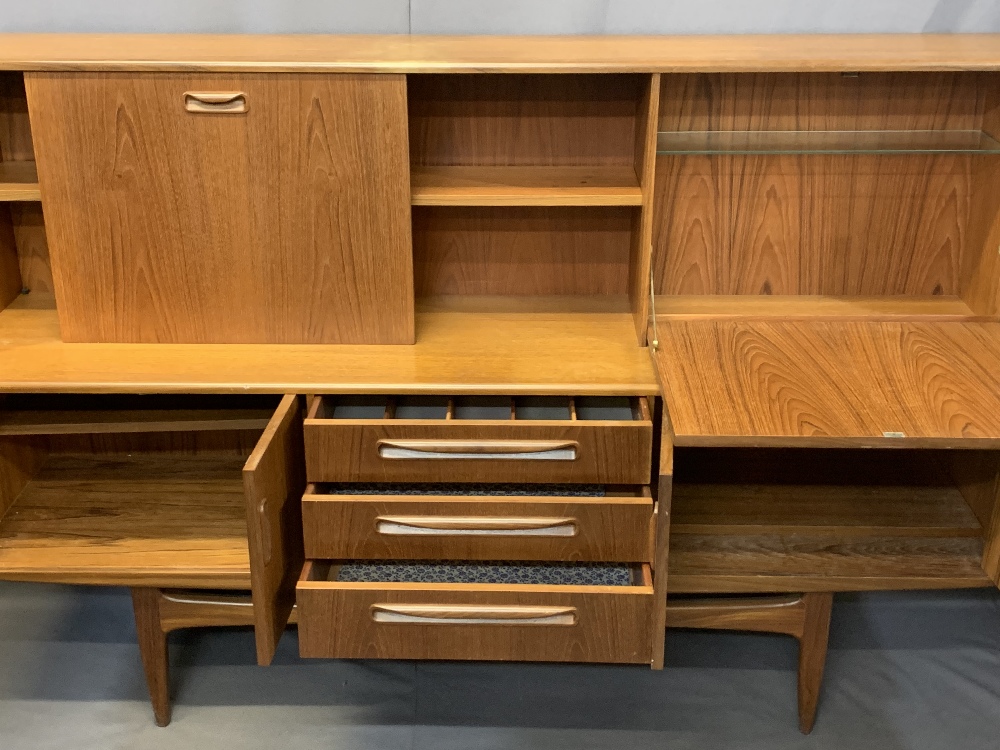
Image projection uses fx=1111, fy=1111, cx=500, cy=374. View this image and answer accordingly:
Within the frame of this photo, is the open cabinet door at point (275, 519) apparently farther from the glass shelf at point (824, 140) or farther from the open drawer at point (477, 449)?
the glass shelf at point (824, 140)

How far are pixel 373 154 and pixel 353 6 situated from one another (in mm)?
415

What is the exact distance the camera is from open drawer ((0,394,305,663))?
1.84m

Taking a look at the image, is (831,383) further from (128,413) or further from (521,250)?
(128,413)

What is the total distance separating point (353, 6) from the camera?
210 cm

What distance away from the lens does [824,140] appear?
2066mm

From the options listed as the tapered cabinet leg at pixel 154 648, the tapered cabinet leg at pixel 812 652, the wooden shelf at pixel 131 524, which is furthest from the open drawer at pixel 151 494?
the tapered cabinet leg at pixel 812 652

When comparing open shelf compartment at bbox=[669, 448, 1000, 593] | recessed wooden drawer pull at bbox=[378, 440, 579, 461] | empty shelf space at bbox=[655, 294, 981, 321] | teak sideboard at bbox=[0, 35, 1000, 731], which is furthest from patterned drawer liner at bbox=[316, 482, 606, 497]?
empty shelf space at bbox=[655, 294, 981, 321]

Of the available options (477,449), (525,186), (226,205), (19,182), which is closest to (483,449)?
(477,449)

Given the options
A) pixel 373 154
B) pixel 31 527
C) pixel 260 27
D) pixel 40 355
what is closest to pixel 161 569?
pixel 31 527

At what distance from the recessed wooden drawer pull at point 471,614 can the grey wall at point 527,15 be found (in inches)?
42.4

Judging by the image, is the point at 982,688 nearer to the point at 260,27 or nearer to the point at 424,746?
the point at 424,746

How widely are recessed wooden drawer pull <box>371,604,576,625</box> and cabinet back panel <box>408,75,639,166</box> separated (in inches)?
33.4

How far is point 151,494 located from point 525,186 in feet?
3.15

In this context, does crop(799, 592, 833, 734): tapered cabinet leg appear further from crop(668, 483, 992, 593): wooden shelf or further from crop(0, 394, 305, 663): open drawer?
crop(0, 394, 305, 663): open drawer
